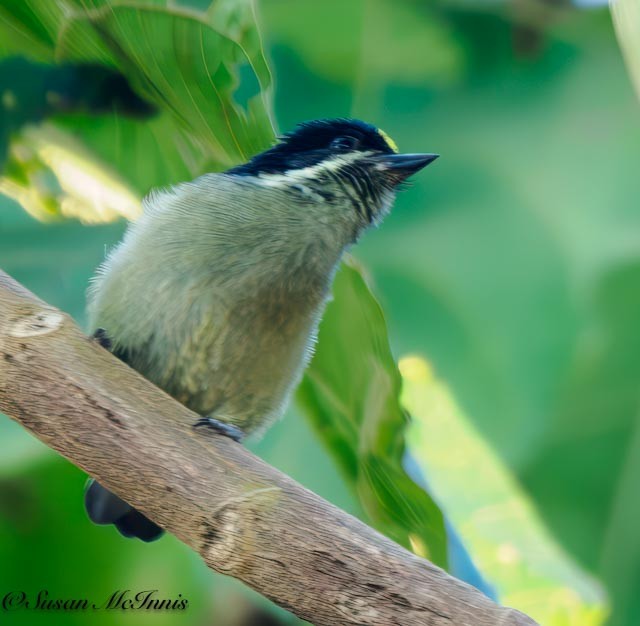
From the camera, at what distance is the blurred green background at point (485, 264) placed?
5.41ft

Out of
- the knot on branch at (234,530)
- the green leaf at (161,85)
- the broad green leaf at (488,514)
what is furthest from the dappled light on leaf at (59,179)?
the knot on branch at (234,530)

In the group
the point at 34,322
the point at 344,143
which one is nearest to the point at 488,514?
the point at 344,143

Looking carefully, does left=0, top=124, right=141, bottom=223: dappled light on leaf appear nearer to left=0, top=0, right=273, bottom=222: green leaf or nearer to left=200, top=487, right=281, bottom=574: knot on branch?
left=0, top=0, right=273, bottom=222: green leaf

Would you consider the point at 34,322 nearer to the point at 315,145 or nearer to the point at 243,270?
the point at 243,270

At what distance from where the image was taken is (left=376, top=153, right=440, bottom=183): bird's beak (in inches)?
50.5

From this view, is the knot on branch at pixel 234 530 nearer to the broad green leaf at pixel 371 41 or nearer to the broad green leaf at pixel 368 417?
the broad green leaf at pixel 368 417

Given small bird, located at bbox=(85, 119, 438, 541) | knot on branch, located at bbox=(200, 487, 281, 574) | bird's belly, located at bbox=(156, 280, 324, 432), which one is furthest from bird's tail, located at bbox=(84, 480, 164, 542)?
knot on branch, located at bbox=(200, 487, 281, 574)

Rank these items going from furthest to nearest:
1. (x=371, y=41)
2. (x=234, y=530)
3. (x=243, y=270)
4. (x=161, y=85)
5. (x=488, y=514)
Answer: (x=371, y=41) < (x=488, y=514) < (x=161, y=85) < (x=243, y=270) < (x=234, y=530)

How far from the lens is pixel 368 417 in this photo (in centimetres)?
123

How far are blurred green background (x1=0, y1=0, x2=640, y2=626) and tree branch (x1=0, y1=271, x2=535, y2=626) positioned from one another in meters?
0.68

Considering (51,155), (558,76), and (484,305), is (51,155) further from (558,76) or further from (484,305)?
(558,76)

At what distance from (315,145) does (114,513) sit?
1.99 feet

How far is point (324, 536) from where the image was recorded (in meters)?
0.88

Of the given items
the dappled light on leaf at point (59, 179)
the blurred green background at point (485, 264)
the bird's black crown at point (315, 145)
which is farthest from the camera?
the blurred green background at point (485, 264)
